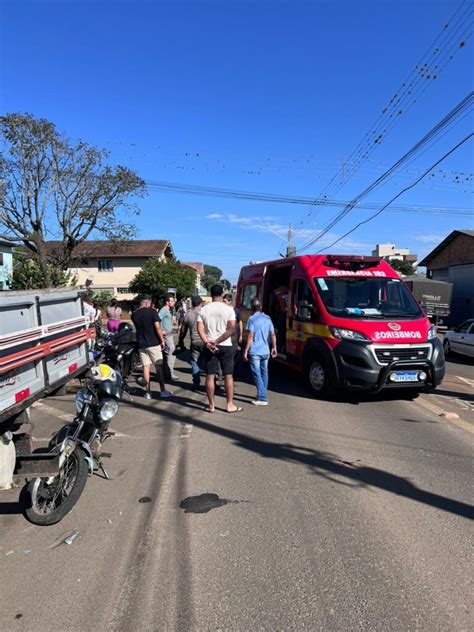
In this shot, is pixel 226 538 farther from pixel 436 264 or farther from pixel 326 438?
pixel 436 264

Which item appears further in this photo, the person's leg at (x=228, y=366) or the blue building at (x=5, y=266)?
the blue building at (x=5, y=266)

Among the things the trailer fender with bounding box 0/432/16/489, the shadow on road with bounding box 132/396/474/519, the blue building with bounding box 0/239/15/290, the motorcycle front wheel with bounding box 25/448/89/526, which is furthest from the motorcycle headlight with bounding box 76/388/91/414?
the blue building with bounding box 0/239/15/290

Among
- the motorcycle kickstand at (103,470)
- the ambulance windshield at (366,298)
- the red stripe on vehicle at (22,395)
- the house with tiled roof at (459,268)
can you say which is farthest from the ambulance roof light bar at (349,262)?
the house with tiled roof at (459,268)

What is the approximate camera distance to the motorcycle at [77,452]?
3797mm

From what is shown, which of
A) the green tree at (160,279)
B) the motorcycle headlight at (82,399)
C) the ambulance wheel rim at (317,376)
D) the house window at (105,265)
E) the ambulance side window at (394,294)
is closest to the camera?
the motorcycle headlight at (82,399)

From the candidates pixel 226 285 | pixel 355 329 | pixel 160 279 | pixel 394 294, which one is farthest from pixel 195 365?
pixel 226 285

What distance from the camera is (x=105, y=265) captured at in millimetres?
53188

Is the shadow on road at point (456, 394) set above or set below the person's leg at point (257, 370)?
below

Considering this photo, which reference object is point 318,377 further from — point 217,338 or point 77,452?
point 77,452

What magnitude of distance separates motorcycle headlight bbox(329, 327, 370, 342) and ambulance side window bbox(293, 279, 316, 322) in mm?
661

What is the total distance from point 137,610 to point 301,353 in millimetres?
6298

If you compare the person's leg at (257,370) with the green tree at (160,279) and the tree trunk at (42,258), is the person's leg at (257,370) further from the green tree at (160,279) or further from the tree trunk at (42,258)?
the green tree at (160,279)

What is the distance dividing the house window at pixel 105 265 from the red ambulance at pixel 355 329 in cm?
4554

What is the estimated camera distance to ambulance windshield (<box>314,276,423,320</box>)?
8.13 meters
